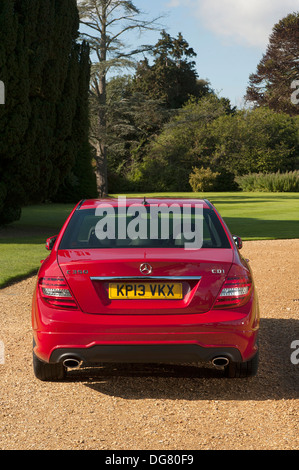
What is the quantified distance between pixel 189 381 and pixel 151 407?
0.71 meters

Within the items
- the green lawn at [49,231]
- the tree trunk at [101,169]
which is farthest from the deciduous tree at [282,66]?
the green lawn at [49,231]

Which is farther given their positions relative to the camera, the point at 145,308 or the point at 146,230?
the point at 146,230

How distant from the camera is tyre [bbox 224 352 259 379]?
4604 mm

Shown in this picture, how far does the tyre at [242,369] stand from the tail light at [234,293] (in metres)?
0.56

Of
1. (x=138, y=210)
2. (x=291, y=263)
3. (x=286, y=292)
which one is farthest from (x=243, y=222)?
(x=138, y=210)

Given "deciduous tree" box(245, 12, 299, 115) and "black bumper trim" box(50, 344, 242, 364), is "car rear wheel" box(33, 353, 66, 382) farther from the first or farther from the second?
"deciduous tree" box(245, 12, 299, 115)

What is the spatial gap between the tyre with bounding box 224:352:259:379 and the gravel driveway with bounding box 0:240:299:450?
10 centimetres

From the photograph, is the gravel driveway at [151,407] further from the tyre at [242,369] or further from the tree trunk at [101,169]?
the tree trunk at [101,169]

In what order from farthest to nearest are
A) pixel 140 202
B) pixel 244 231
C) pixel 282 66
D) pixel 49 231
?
pixel 282 66 < pixel 49 231 < pixel 244 231 < pixel 140 202

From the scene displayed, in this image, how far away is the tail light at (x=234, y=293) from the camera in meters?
4.23

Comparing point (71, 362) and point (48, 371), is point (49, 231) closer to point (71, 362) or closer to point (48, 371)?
point (48, 371)

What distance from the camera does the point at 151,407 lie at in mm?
4188

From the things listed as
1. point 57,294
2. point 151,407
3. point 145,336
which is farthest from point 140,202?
point 151,407

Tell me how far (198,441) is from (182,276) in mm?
1120
